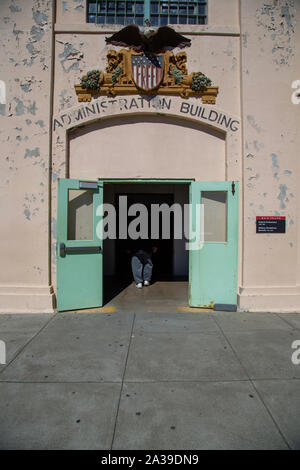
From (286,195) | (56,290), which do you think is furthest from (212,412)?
(286,195)

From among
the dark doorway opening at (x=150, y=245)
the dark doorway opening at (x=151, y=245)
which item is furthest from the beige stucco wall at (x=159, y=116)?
the dark doorway opening at (x=150, y=245)

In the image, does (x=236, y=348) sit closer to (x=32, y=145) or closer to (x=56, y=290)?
(x=56, y=290)

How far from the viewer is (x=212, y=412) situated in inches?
104

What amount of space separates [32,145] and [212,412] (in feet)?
16.5

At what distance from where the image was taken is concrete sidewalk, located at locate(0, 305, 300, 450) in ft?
7.73

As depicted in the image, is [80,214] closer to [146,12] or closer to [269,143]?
[269,143]

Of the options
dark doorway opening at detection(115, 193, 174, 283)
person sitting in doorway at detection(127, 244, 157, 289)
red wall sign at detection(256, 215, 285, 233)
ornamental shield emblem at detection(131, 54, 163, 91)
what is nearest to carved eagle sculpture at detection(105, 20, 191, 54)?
ornamental shield emblem at detection(131, 54, 163, 91)

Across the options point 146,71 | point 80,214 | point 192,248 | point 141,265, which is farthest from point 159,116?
point 141,265

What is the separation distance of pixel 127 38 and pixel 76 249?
13.1 feet

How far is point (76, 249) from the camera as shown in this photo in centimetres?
535

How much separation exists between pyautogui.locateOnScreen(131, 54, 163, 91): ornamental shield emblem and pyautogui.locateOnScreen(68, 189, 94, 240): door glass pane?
221 centimetres

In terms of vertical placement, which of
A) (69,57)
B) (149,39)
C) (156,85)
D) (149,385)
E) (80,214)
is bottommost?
(149,385)

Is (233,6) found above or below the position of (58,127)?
above
